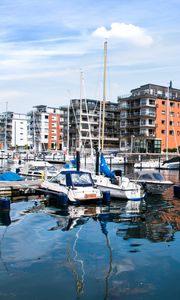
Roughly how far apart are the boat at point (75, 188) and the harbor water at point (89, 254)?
144 centimetres

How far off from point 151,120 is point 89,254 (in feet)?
307

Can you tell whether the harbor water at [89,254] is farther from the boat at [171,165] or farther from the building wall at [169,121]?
the building wall at [169,121]

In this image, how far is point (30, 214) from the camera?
22.5 meters

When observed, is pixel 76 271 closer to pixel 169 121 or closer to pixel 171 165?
pixel 171 165

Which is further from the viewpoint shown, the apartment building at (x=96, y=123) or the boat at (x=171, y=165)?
the apartment building at (x=96, y=123)

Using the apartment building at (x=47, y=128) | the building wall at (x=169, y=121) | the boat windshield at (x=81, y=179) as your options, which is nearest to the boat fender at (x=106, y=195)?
the boat windshield at (x=81, y=179)

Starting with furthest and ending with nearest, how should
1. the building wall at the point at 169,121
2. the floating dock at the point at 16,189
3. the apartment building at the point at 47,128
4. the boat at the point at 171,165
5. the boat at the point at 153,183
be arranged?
1. the apartment building at the point at 47,128
2. the building wall at the point at 169,121
3. the boat at the point at 171,165
4. the boat at the point at 153,183
5. the floating dock at the point at 16,189

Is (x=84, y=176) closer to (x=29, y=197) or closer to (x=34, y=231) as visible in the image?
(x=29, y=197)

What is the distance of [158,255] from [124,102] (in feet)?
327

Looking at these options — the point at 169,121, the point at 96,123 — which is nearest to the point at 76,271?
the point at 169,121

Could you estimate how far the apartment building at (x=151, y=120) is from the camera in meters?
104

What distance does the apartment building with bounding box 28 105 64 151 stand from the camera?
14450 centimetres

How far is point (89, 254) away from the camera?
14.1 metres

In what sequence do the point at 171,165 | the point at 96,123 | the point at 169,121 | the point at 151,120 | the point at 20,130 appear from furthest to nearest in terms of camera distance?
the point at 20,130 → the point at 96,123 → the point at 151,120 → the point at 169,121 → the point at 171,165
